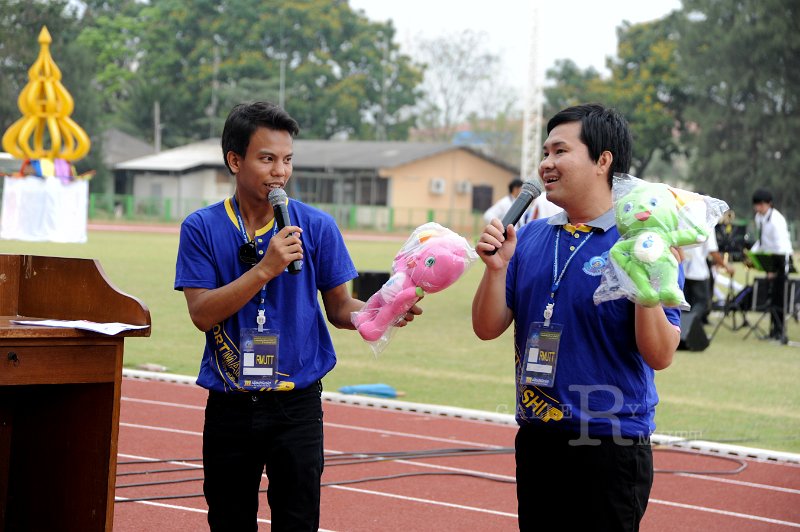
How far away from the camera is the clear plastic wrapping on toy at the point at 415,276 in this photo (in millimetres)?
3475

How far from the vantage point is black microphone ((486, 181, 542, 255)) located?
329cm

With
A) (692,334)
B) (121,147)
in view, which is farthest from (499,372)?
(121,147)

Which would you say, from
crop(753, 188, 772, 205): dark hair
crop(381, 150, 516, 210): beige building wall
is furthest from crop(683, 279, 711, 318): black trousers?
crop(381, 150, 516, 210): beige building wall

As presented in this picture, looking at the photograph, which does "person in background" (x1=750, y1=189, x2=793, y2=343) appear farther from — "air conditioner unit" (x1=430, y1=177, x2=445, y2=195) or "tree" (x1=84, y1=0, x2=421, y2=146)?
"tree" (x1=84, y1=0, x2=421, y2=146)

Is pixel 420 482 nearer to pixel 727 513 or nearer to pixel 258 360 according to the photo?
pixel 727 513

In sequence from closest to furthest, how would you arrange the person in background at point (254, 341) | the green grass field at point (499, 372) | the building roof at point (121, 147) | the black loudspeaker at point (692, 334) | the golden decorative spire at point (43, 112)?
the person in background at point (254, 341)
the green grass field at point (499, 372)
the black loudspeaker at point (692, 334)
the golden decorative spire at point (43, 112)
the building roof at point (121, 147)

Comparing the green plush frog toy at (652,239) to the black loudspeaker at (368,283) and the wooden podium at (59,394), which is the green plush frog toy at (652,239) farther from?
the black loudspeaker at (368,283)

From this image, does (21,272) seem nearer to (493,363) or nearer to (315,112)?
(493,363)

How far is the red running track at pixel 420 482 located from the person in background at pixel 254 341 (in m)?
2.06

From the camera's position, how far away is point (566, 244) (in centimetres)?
335

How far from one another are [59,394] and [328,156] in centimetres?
5312

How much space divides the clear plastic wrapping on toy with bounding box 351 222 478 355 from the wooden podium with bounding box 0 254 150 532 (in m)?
0.80

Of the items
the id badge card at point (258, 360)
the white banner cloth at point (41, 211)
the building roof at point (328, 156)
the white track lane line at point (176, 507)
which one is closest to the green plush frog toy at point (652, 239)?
the id badge card at point (258, 360)

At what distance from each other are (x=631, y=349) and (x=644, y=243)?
1.27ft
